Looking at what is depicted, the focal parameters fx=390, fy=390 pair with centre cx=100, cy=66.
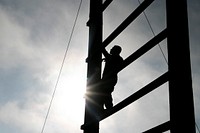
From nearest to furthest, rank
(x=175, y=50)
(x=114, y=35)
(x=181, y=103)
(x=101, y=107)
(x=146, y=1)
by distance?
(x=181, y=103) < (x=175, y=50) < (x=146, y=1) < (x=114, y=35) < (x=101, y=107)

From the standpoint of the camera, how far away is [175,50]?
3.96m

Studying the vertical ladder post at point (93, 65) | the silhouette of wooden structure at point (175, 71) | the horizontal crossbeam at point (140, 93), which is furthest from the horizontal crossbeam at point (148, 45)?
the vertical ladder post at point (93, 65)

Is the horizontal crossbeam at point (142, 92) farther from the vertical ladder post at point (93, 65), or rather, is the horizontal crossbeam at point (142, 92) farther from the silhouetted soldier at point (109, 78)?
the silhouetted soldier at point (109, 78)

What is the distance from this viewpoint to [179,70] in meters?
3.87

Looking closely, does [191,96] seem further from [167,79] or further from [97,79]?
[97,79]

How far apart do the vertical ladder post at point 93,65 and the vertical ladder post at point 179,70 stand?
169 cm

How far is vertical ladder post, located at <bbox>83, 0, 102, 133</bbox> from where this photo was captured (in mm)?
5406

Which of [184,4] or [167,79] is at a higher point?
[184,4]

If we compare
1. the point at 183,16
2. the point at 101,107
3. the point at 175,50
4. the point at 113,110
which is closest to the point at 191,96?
the point at 175,50

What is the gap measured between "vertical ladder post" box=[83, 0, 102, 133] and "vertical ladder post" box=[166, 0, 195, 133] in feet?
5.54

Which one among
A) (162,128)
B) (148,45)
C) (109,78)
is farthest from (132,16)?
(162,128)

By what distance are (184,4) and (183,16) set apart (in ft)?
0.49

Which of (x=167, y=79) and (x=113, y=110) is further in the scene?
(x=113, y=110)

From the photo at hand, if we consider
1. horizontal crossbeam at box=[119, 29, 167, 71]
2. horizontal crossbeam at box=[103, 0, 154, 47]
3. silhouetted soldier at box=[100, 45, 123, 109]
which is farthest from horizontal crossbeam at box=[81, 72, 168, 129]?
horizontal crossbeam at box=[103, 0, 154, 47]
